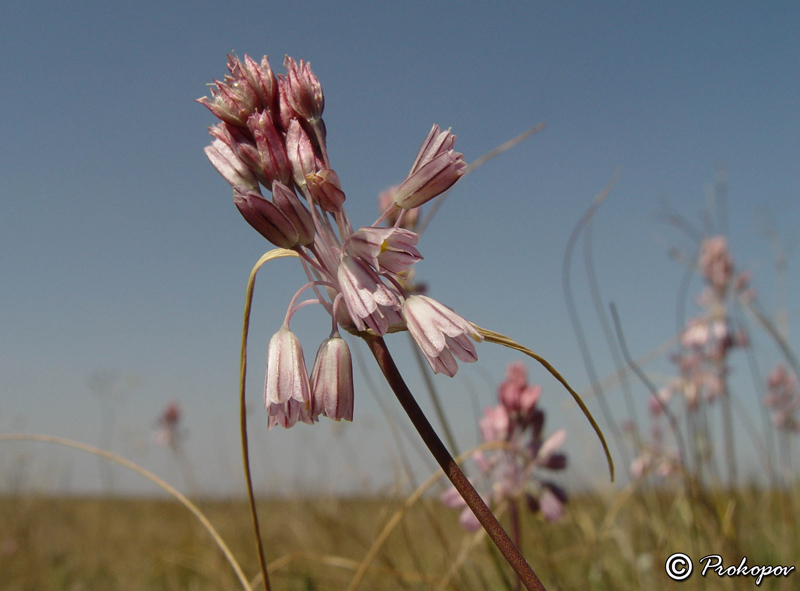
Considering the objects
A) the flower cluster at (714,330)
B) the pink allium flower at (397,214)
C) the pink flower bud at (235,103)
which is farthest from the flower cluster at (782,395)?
the pink flower bud at (235,103)

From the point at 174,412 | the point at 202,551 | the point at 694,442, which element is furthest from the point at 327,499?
the point at 174,412

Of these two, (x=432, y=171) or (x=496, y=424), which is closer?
(x=432, y=171)

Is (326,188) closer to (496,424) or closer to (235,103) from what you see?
(235,103)

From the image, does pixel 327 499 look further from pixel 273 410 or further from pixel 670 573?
pixel 273 410

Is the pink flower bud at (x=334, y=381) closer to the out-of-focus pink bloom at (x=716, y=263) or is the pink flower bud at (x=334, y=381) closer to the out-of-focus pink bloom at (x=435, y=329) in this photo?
the out-of-focus pink bloom at (x=435, y=329)

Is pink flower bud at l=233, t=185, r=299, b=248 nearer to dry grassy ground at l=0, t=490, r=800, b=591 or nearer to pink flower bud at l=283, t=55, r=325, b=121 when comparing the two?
pink flower bud at l=283, t=55, r=325, b=121

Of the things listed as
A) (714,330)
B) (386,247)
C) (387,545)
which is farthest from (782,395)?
(386,247)

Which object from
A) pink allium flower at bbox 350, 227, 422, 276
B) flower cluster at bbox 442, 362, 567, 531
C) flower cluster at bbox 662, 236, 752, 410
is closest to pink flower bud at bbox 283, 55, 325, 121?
pink allium flower at bbox 350, 227, 422, 276

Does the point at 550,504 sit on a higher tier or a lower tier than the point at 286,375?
lower
